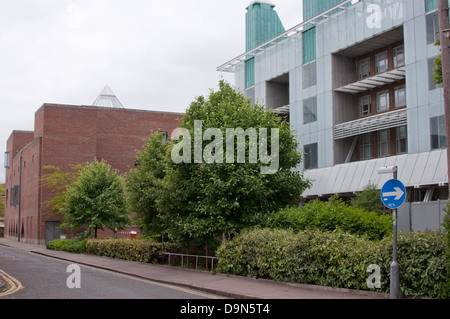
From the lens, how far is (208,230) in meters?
19.7

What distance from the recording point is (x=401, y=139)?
37.8 meters

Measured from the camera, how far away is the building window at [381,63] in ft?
130

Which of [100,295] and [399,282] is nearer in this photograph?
[399,282]

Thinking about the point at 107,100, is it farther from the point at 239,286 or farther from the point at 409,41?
the point at 239,286

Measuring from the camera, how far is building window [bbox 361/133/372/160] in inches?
1599

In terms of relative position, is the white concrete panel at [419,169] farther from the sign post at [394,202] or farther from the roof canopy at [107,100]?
the roof canopy at [107,100]

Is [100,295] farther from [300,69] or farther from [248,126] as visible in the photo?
[300,69]

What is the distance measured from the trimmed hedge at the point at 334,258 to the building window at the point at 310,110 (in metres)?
25.8

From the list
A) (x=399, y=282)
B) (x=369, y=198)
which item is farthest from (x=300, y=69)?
(x=399, y=282)

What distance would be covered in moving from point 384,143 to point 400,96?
3756mm

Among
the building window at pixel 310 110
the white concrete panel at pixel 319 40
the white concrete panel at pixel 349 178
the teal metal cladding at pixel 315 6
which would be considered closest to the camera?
the white concrete panel at pixel 349 178

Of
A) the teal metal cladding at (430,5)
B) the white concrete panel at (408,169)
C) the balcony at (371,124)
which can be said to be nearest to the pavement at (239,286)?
the white concrete panel at (408,169)
